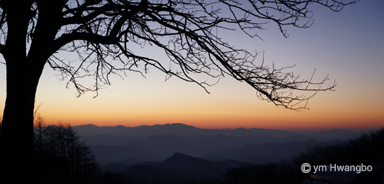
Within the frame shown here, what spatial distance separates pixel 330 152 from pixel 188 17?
7.34m

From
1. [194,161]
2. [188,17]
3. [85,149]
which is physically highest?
[188,17]

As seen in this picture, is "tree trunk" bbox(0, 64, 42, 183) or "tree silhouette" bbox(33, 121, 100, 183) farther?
"tree silhouette" bbox(33, 121, 100, 183)

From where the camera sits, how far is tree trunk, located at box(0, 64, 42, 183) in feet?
11.3

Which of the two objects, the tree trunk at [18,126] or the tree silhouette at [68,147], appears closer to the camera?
the tree trunk at [18,126]

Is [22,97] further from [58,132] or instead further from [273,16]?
[58,132]

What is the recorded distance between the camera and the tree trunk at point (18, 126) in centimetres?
346

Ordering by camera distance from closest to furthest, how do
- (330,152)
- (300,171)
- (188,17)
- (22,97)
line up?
(22,97), (188,17), (300,171), (330,152)

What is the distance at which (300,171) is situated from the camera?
762cm

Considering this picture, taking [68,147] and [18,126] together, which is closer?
[18,126]

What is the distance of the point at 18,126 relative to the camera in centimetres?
355

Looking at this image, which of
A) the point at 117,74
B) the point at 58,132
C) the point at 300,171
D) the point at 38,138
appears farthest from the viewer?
the point at 58,132

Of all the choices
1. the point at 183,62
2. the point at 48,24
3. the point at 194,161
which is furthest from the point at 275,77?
the point at 194,161

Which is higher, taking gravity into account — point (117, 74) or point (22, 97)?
point (117, 74)

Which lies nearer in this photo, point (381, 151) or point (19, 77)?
point (19, 77)
